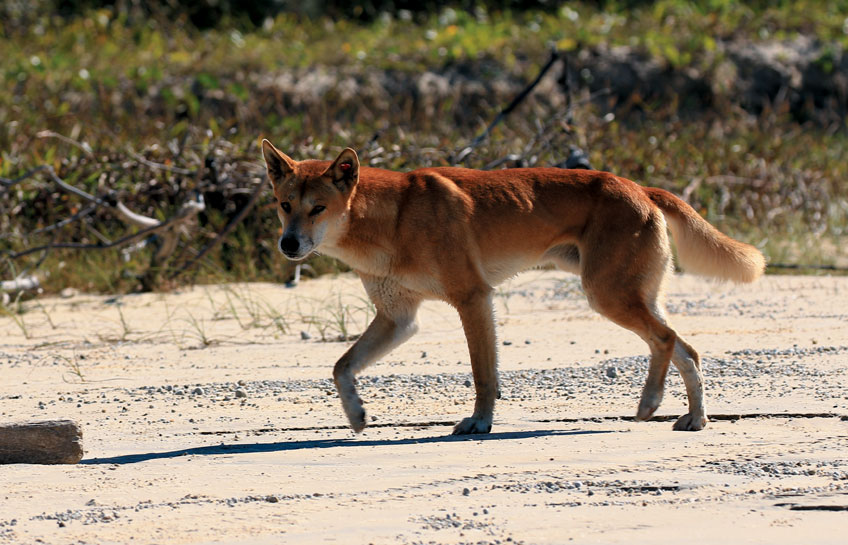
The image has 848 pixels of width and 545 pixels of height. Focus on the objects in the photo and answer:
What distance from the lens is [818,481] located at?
4062 mm

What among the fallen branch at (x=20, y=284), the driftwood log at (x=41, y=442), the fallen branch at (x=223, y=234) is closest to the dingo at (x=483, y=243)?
the driftwood log at (x=41, y=442)

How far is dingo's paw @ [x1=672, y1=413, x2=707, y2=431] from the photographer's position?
513 centimetres

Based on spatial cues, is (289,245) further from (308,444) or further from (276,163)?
(308,444)

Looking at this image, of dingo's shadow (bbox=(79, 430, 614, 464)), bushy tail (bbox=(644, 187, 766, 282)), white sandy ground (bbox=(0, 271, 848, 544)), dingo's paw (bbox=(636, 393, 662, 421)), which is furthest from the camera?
bushy tail (bbox=(644, 187, 766, 282))

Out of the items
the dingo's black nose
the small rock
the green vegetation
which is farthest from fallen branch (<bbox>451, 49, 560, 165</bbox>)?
the dingo's black nose

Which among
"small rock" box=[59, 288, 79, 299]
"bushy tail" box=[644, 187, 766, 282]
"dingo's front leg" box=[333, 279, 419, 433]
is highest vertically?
"bushy tail" box=[644, 187, 766, 282]

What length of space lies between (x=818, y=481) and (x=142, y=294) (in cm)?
636

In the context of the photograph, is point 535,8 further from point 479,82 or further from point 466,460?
point 466,460

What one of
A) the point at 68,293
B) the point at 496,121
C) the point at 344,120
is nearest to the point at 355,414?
the point at 68,293

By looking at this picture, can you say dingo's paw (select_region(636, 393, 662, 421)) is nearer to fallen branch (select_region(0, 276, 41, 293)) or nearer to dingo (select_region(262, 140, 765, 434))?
dingo (select_region(262, 140, 765, 434))

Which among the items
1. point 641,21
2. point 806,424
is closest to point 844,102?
point 641,21

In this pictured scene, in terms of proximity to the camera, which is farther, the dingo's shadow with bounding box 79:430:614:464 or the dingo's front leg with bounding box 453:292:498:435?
the dingo's front leg with bounding box 453:292:498:435

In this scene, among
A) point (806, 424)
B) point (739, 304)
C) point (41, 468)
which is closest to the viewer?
point (41, 468)

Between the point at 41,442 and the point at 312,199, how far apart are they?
1.64 metres
